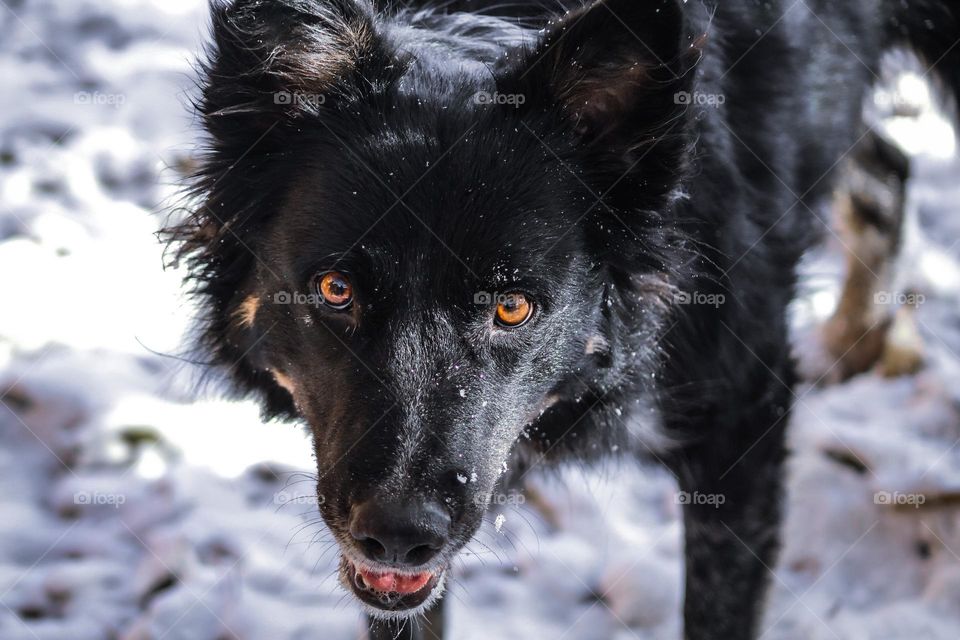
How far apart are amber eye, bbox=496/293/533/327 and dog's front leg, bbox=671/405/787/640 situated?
1.05 metres

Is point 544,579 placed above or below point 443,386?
below

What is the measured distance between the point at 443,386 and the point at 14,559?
2164mm

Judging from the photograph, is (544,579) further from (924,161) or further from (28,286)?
(924,161)

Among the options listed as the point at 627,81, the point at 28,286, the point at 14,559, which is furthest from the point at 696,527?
the point at 28,286

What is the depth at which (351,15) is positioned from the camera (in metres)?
2.52

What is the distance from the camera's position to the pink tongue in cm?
252

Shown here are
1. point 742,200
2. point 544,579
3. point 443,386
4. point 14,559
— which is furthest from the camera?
point 544,579

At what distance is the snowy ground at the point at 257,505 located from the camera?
353 cm

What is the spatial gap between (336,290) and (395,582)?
0.80m
